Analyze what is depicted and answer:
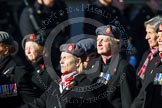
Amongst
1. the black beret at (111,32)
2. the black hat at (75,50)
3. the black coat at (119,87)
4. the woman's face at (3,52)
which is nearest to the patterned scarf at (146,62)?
the black coat at (119,87)

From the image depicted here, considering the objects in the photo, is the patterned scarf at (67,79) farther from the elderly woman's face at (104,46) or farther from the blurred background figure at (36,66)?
the blurred background figure at (36,66)

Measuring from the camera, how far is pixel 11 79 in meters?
9.02

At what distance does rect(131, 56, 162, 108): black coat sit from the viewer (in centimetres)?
837

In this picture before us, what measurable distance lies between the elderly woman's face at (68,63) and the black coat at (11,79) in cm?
78

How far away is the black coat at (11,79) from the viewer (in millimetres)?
8891

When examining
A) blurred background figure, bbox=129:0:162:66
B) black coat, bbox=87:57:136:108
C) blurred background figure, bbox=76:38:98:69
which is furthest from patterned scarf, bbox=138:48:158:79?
blurred background figure, bbox=129:0:162:66

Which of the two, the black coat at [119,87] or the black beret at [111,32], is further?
the black beret at [111,32]

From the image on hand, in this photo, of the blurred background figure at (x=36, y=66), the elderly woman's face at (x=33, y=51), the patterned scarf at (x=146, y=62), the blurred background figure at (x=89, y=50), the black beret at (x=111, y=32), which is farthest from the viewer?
the elderly woman's face at (x=33, y=51)

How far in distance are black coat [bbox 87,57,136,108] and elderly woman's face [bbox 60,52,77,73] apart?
305 millimetres

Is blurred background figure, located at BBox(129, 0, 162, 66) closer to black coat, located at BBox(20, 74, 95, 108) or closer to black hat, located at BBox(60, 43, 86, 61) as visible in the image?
black hat, located at BBox(60, 43, 86, 61)

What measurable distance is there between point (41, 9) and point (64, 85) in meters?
4.06

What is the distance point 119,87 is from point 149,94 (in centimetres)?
61

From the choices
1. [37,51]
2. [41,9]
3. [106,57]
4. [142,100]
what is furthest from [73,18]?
[142,100]

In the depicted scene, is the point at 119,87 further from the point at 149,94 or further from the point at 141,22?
the point at 141,22
